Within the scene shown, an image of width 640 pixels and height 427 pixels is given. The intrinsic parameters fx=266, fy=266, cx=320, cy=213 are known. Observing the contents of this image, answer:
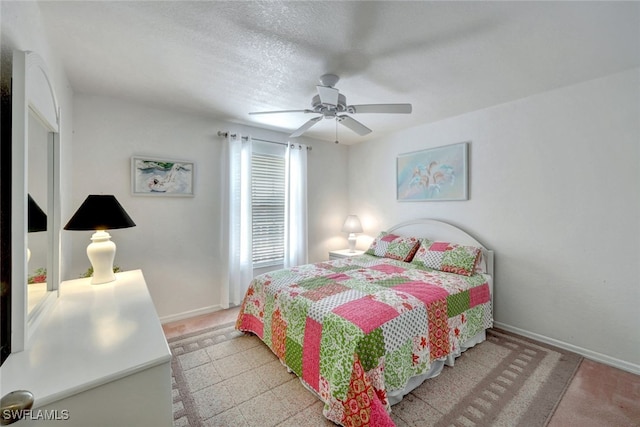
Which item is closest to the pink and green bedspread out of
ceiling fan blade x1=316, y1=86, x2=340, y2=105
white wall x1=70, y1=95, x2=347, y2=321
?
white wall x1=70, y1=95, x2=347, y2=321

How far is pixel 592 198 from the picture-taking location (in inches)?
91.0

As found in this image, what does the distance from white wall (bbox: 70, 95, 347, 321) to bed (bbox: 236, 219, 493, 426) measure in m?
0.95

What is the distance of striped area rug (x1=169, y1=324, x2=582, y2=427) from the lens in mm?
1656

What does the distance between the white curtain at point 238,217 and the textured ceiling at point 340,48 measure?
0.76 m

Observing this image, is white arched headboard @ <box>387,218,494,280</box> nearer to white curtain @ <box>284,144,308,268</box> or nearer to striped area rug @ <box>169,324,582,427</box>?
striped area rug @ <box>169,324,582,427</box>

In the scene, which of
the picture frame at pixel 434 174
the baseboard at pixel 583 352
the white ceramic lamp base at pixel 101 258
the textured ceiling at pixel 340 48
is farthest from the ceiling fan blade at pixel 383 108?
the baseboard at pixel 583 352

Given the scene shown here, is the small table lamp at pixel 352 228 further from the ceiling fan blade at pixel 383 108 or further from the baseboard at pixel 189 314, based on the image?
the ceiling fan blade at pixel 383 108

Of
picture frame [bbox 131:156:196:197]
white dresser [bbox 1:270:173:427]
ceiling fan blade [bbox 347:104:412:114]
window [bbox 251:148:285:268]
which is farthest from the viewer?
window [bbox 251:148:285:268]

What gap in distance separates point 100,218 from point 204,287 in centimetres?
167

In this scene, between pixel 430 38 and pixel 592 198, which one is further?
pixel 592 198

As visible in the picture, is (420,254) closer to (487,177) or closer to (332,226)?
(487,177)

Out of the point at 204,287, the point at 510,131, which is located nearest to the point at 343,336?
the point at 204,287

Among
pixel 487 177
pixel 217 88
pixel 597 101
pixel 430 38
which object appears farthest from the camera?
pixel 487 177

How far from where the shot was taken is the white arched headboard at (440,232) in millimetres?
2883
